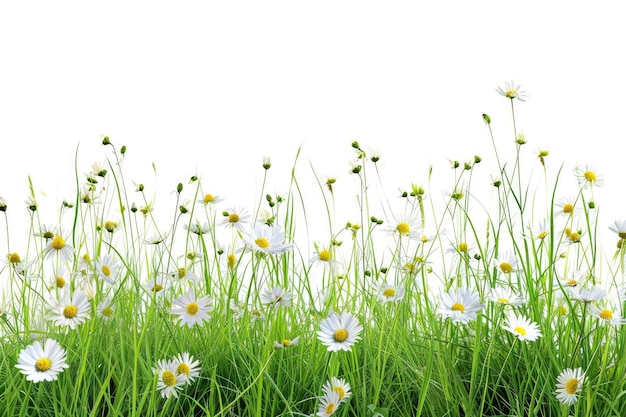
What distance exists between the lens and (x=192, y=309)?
5.42 feet

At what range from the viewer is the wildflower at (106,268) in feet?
5.92

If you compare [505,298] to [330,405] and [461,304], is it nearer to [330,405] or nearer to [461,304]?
[461,304]

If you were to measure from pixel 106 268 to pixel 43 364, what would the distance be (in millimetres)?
378

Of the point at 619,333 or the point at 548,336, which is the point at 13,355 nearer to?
the point at 548,336

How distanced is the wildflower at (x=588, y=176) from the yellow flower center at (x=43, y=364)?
1466mm

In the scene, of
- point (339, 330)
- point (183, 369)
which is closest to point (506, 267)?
point (339, 330)

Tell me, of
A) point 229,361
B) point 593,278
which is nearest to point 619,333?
point 593,278

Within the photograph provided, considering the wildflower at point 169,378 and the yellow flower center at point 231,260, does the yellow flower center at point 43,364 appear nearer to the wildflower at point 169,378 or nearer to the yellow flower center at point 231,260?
the wildflower at point 169,378

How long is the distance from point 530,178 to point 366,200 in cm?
46

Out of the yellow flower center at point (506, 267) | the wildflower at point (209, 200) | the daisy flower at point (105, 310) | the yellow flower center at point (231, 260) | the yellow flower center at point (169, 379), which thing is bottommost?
the yellow flower center at point (169, 379)

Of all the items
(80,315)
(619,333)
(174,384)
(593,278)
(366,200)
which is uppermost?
(366,200)

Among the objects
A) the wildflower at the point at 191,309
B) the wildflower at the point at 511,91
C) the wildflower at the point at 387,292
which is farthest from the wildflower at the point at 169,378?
the wildflower at the point at 511,91

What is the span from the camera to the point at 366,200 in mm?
2119

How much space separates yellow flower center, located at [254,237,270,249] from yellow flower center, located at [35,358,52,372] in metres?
0.48
